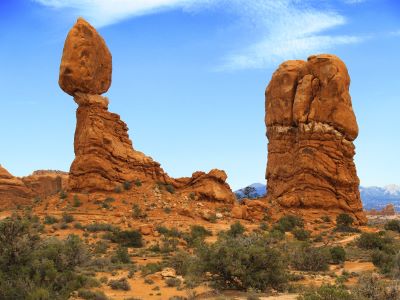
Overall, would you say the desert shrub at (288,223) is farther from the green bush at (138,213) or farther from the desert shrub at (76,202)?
the desert shrub at (76,202)

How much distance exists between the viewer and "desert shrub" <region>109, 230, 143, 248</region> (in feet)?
103

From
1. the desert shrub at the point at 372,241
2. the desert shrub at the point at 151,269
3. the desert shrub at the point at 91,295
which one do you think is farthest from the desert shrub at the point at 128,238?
the desert shrub at the point at 91,295

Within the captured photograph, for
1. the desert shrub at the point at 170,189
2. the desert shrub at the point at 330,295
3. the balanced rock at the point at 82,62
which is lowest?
the desert shrub at the point at 330,295

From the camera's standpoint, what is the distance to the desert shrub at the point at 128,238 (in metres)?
31.3

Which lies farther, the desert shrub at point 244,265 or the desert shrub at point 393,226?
the desert shrub at point 393,226

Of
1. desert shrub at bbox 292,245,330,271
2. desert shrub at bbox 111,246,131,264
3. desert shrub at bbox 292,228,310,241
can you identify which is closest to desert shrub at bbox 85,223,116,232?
desert shrub at bbox 111,246,131,264

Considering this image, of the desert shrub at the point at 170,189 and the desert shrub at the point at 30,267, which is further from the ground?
the desert shrub at the point at 170,189

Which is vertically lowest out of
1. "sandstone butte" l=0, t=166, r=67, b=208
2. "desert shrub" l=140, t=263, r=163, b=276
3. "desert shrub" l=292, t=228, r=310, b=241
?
"desert shrub" l=140, t=263, r=163, b=276

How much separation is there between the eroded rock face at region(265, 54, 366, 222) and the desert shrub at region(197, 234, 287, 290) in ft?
81.0

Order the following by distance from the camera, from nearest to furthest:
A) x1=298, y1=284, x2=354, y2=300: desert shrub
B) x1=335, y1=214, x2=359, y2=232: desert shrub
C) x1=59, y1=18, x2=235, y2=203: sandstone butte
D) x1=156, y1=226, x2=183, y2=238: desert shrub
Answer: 1. x1=298, y1=284, x2=354, y2=300: desert shrub
2. x1=156, y1=226, x2=183, y2=238: desert shrub
3. x1=335, y1=214, x2=359, y2=232: desert shrub
4. x1=59, y1=18, x2=235, y2=203: sandstone butte

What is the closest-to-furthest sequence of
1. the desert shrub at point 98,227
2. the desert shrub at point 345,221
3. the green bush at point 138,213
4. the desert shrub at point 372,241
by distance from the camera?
1. the desert shrub at point 372,241
2. the desert shrub at point 98,227
3. the green bush at point 138,213
4. the desert shrub at point 345,221

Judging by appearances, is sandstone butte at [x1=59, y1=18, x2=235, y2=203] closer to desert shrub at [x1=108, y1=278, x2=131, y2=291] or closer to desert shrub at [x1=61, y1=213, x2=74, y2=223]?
desert shrub at [x1=61, y1=213, x2=74, y2=223]

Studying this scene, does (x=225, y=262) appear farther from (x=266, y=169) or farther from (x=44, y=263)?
(x=266, y=169)

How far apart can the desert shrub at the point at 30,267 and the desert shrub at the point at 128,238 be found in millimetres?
15776
